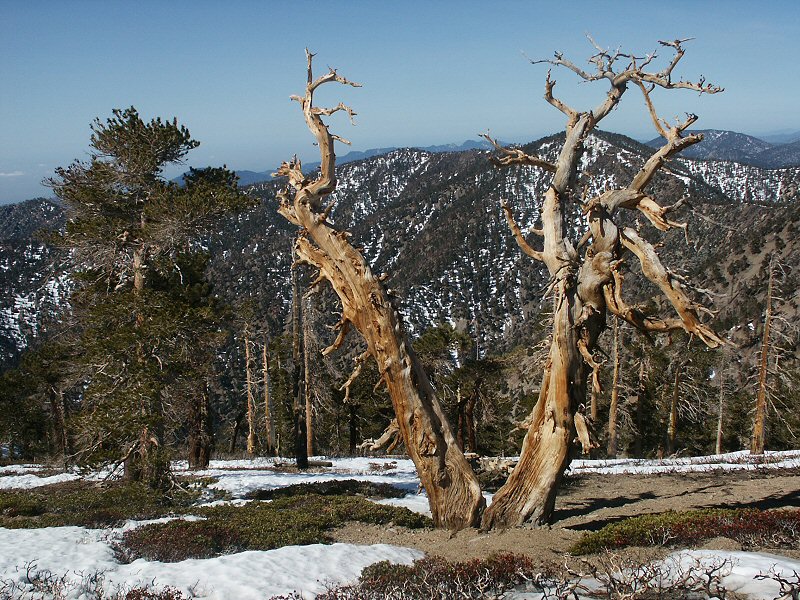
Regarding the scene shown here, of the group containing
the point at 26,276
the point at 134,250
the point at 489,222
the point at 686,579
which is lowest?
the point at 686,579

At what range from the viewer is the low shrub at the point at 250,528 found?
8.38 m

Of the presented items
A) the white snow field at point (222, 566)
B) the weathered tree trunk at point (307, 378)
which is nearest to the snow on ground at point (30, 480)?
the weathered tree trunk at point (307, 378)

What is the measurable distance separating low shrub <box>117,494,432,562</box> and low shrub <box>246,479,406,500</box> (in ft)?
6.24

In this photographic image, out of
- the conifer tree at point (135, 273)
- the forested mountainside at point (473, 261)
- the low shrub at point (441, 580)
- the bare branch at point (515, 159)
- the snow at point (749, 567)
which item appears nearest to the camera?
the snow at point (749, 567)

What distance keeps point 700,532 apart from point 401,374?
470cm

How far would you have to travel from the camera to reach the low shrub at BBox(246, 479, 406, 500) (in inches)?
569

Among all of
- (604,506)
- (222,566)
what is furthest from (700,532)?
(222,566)

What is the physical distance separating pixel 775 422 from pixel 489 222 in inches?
5741

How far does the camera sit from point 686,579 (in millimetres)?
5383

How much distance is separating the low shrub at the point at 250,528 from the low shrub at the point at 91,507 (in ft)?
3.24

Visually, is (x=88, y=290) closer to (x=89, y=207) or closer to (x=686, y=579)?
(x=89, y=207)

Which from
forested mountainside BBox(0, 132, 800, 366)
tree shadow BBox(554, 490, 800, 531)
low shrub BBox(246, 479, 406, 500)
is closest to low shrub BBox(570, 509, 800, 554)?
tree shadow BBox(554, 490, 800, 531)

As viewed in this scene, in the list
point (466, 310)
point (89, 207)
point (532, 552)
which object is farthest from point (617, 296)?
point (466, 310)

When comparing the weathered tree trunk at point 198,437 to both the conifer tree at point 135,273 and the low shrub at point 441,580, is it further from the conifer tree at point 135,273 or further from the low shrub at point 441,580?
the low shrub at point 441,580
